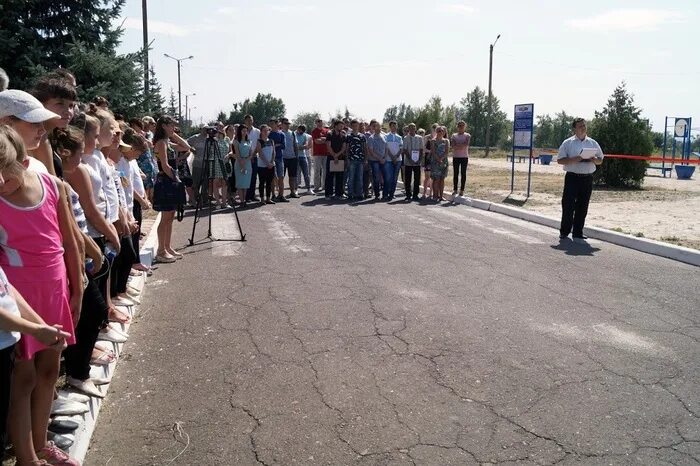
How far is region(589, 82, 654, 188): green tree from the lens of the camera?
1859 cm

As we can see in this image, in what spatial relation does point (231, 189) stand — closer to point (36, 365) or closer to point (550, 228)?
point (550, 228)

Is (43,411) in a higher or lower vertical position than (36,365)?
lower

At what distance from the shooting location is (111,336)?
4.98m

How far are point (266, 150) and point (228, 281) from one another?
8247mm

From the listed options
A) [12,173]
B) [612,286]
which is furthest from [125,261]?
[612,286]

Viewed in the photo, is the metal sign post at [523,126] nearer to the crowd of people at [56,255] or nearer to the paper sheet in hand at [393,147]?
the paper sheet in hand at [393,147]

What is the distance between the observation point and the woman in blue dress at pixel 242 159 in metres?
14.6

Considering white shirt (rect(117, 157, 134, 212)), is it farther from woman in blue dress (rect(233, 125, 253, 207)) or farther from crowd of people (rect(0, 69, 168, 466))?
woman in blue dress (rect(233, 125, 253, 207))

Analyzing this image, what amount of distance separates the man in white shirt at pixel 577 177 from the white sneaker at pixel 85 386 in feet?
26.2

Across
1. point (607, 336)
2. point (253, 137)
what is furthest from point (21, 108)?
point (253, 137)

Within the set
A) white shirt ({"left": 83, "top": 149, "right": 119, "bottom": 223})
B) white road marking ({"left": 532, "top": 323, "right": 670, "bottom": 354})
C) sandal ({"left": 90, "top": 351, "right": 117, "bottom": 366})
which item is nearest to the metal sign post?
white road marking ({"left": 532, "top": 323, "right": 670, "bottom": 354})

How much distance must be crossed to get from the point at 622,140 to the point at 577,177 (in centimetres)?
996

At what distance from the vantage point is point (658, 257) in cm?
892

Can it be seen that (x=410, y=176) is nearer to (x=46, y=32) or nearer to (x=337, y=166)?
(x=337, y=166)
